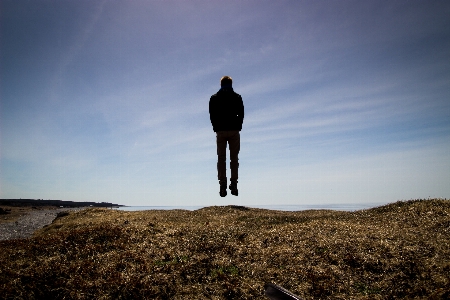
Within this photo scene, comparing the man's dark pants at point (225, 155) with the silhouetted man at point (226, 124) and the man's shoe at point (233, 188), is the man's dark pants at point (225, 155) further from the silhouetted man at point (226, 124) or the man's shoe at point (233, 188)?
the man's shoe at point (233, 188)

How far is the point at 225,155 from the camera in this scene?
1745 cm

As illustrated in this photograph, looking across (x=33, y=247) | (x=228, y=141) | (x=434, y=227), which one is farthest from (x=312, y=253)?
(x=33, y=247)

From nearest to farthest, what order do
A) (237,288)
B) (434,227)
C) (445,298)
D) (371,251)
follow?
(445,298) → (237,288) → (371,251) → (434,227)

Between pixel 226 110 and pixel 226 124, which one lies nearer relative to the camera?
pixel 226 110

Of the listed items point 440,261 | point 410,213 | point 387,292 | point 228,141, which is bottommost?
point 387,292

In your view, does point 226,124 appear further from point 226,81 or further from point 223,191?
point 223,191

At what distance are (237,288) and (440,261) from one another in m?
7.02

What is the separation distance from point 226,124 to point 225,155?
1.90 meters

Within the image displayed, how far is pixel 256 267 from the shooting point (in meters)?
11.3

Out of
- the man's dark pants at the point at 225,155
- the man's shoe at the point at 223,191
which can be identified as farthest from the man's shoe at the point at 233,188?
the man's shoe at the point at 223,191

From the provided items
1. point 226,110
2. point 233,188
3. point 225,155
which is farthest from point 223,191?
point 226,110

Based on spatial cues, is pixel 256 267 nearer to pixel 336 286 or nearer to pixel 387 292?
pixel 336 286

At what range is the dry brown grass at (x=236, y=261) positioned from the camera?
32.5ft

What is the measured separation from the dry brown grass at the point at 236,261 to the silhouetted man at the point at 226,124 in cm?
290
